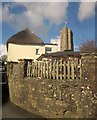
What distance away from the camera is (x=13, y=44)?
34562 millimetres

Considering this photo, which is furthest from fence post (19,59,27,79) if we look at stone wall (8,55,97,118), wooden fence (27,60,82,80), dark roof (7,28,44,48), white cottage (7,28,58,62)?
dark roof (7,28,44,48)

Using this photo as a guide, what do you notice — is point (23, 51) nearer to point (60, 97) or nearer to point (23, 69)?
point (23, 69)

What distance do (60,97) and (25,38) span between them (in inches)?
1165

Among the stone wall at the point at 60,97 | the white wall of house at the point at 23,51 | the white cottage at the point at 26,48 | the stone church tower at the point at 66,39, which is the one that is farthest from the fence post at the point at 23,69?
the stone church tower at the point at 66,39

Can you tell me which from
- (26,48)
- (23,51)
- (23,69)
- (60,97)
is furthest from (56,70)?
(26,48)

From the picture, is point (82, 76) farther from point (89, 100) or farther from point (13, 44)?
point (13, 44)

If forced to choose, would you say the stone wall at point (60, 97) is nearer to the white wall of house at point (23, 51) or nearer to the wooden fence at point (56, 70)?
the wooden fence at point (56, 70)

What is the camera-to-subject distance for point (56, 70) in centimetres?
942

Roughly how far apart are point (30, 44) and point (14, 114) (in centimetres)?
2597

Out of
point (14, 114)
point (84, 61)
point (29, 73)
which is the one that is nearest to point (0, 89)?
point (29, 73)

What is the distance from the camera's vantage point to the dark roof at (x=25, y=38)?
35.4 metres

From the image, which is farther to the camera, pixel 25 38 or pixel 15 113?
pixel 25 38

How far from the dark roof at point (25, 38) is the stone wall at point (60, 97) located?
25.0 m

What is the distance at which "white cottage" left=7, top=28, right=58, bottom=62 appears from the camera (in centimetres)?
3400
